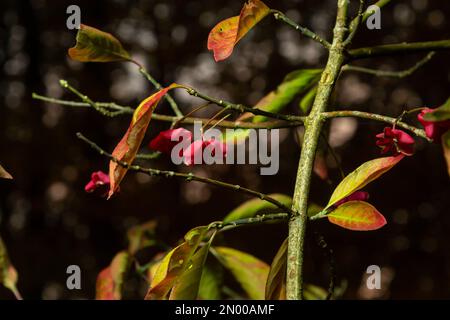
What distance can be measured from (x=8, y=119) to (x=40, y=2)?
0.92 m

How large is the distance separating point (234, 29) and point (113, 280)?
18.7 inches

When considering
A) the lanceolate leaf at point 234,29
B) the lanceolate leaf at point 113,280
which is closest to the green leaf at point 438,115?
the lanceolate leaf at point 234,29

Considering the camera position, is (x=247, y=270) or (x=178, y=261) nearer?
(x=178, y=261)

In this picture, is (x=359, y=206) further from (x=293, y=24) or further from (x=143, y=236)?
(x=143, y=236)

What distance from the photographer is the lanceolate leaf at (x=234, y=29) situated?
0.54 m

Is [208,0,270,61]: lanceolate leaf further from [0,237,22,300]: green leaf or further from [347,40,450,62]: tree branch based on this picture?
[0,237,22,300]: green leaf

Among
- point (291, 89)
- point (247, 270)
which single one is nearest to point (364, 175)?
point (291, 89)

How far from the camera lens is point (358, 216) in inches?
20.9

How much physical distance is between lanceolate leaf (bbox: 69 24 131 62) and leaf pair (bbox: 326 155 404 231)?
1.09ft

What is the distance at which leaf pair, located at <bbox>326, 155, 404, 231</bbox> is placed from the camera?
0.52 meters

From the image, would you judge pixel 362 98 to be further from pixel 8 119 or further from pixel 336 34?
pixel 336 34

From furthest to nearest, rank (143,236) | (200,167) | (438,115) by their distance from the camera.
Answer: (200,167) < (143,236) < (438,115)
